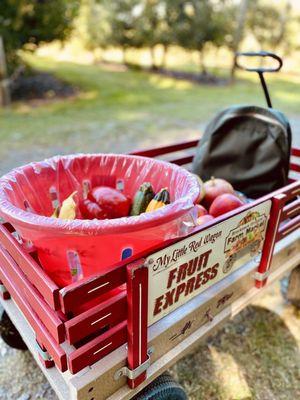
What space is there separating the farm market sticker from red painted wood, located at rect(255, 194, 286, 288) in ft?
0.08

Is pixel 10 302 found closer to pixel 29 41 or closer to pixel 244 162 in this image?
pixel 244 162

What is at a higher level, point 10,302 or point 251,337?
point 10,302

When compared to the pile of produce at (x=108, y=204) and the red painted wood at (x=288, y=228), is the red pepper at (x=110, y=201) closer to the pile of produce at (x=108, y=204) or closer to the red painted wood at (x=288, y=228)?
the pile of produce at (x=108, y=204)

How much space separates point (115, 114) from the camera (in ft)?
22.6

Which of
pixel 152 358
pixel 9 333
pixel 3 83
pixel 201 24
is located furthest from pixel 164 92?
pixel 152 358

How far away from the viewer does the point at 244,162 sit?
2.20 metres

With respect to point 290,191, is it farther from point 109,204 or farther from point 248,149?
point 109,204

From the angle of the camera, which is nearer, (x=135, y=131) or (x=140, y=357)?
(x=140, y=357)

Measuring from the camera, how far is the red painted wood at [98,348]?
40.0 inches

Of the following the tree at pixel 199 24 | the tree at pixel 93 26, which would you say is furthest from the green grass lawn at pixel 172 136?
the tree at pixel 199 24

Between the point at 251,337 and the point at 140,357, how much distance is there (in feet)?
3.64

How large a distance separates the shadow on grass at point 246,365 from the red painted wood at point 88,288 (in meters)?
1.04

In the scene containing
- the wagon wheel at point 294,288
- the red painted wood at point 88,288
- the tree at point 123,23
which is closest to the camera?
the red painted wood at point 88,288

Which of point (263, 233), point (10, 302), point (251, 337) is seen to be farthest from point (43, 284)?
point (251, 337)
